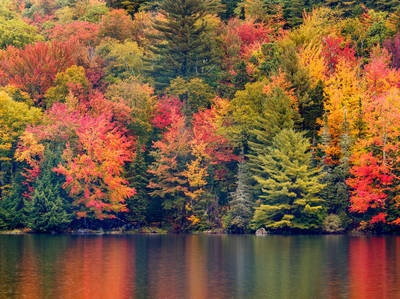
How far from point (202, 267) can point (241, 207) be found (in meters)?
26.9

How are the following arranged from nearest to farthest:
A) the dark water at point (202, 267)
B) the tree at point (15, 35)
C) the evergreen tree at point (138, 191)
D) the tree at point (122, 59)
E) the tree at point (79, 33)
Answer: the dark water at point (202, 267), the evergreen tree at point (138, 191), the tree at point (122, 59), the tree at point (15, 35), the tree at point (79, 33)

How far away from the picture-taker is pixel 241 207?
7588cm

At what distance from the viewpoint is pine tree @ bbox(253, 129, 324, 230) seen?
7344cm

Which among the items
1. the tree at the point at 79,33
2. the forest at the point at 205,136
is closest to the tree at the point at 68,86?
the forest at the point at 205,136

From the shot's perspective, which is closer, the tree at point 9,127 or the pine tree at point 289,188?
the pine tree at point 289,188

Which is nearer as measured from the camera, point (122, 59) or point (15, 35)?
point (122, 59)

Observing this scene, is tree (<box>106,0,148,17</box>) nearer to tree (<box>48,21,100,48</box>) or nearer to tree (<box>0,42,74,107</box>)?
tree (<box>48,21,100,48</box>)

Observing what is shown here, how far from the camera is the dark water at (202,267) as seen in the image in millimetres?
39875

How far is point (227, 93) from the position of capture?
86.3 m

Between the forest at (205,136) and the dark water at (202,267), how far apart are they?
657cm

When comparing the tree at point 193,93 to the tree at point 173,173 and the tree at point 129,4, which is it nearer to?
the tree at point 173,173

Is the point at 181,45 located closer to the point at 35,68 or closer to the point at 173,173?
the point at 35,68

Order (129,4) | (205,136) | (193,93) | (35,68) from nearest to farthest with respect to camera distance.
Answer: (205,136), (35,68), (193,93), (129,4)

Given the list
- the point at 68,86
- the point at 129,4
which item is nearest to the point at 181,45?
the point at 68,86
